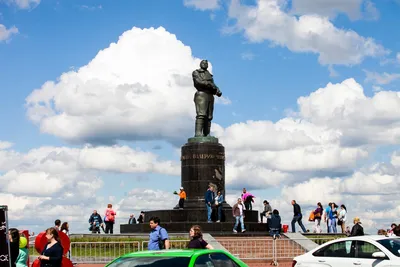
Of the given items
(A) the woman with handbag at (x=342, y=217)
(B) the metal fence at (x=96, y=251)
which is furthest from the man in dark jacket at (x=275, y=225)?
(A) the woman with handbag at (x=342, y=217)

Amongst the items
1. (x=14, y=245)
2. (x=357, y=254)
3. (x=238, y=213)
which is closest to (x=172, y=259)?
(x=14, y=245)

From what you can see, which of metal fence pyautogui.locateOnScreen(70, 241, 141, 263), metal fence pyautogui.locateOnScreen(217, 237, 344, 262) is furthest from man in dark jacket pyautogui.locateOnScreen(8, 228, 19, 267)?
metal fence pyautogui.locateOnScreen(217, 237, 344, 262)

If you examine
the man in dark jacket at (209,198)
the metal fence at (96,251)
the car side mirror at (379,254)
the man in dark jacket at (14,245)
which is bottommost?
the metal fence at (96,251)

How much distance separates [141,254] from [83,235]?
68.0ft

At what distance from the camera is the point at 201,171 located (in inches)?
1328

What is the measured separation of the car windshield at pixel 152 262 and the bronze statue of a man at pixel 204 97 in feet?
80.1

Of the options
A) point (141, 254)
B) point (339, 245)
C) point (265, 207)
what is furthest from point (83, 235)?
point (141, 254)

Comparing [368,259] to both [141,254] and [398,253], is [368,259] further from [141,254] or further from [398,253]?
[141,254]

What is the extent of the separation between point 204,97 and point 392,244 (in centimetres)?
2030

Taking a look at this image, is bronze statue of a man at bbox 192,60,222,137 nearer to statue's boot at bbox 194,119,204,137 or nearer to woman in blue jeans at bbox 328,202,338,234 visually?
statue's boot at bbox 194,119,204,137

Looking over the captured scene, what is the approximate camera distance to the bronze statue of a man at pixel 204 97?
114ft

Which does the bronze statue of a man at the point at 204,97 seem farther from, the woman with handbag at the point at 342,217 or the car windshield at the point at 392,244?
the car windshield at the point at 392,244

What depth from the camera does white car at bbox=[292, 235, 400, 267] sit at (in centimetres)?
1479

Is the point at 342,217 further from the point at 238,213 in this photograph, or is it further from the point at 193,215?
the point at 193,215
